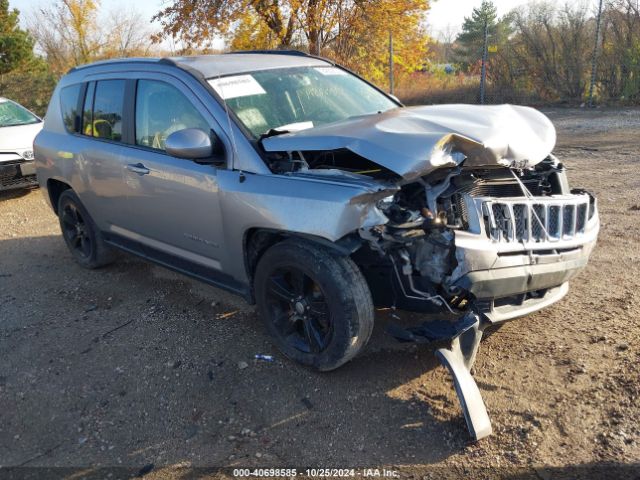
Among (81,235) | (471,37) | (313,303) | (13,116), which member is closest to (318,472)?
(313,303)

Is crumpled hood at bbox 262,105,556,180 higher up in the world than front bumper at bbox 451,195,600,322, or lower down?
higher up

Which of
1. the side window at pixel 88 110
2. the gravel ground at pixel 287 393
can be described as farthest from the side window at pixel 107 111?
the gravel ground at pixel 287 393

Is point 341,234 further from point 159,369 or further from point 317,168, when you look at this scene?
point 159,369

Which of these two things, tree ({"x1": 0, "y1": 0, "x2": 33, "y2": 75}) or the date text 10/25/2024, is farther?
tree ({"x1": 0, "y1": 0, "x2": 33, "y2": 75})

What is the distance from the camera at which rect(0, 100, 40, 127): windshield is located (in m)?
9.38

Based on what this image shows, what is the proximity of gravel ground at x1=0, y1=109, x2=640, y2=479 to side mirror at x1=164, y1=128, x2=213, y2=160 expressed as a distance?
134 cm

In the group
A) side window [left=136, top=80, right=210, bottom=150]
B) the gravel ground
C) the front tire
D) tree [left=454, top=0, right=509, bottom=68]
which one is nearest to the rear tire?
the gravel ground

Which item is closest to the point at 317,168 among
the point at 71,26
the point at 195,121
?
the point at 195,121

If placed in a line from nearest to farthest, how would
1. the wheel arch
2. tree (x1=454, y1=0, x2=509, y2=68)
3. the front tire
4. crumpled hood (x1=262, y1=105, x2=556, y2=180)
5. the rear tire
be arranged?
crumpled hood (x1=262, y1=105, x2=556, y2=180), the front tire, the rear tire, the wheel arch, tree (x1=454, y1=0, x2=509, y2=68)

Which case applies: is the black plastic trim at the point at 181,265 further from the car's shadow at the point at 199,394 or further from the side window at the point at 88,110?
the side window at the point at 88,110

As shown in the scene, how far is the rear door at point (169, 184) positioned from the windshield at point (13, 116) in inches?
244

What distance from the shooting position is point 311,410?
3.17 metres

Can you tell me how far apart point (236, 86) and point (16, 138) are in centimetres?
624

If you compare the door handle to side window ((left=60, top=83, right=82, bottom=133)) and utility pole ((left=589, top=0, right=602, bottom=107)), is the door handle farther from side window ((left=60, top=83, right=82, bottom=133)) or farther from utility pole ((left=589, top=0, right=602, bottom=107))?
utility pole ((left=589, top=0, right=602, bottom=107))
